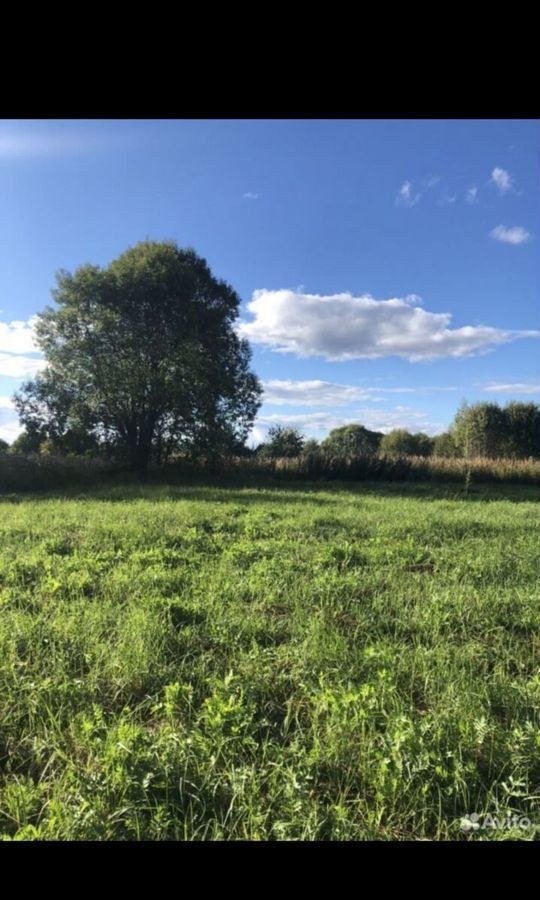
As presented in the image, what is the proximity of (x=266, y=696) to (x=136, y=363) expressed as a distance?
65.9ft

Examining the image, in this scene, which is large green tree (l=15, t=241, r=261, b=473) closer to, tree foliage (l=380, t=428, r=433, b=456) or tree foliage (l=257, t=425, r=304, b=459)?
tree foliage (l=257, t=425, r=304, b=459)

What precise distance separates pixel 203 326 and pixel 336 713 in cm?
2183

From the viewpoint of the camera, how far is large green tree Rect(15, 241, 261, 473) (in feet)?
69.4

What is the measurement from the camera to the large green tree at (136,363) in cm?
2114

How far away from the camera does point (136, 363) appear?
21.0m

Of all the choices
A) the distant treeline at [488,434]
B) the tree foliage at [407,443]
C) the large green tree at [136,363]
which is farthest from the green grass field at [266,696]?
the tree foliage at [407,443]

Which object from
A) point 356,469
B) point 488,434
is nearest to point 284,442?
point 356,469

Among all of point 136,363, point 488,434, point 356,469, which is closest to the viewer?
point 136,363

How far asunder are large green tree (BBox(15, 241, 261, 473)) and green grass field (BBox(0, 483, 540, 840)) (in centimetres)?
1651

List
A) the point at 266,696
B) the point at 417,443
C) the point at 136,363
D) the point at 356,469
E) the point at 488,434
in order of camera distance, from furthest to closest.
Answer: the point at 417,443 < the point at 488,434 < the point at 356,469 < the point at 136,363 < the point at 266,696

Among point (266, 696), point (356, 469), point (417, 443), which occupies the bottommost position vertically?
point (266, 696)

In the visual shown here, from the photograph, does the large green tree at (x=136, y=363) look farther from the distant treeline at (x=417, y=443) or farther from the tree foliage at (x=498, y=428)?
the tree foliage at (x=498, y=428)

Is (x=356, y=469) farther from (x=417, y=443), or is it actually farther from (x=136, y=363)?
(x=417, y=443)

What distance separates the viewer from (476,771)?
202 cm
